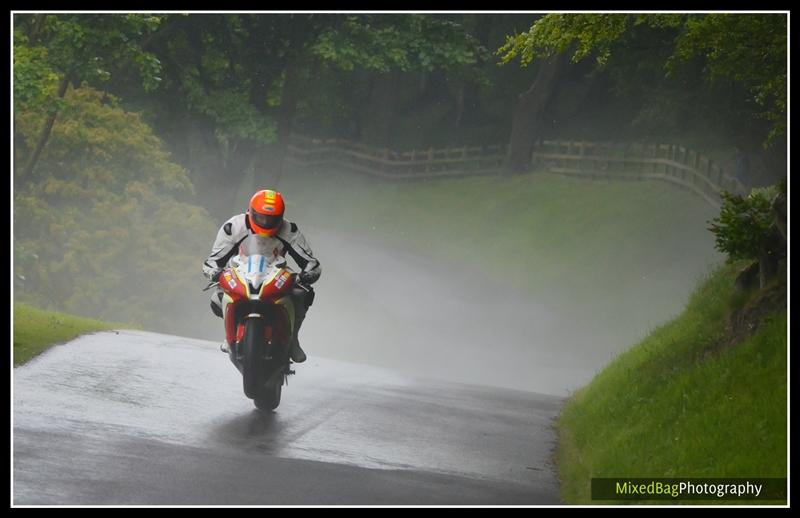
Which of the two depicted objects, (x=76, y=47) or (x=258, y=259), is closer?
(x=258, y=259)

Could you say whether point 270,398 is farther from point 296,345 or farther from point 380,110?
point 380,110

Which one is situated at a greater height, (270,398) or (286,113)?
(286,113)

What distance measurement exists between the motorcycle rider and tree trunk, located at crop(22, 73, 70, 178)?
16.3m

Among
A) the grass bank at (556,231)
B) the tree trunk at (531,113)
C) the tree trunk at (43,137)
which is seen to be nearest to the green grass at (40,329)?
the tree trunk at (43,137)

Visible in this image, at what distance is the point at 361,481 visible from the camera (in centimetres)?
1148

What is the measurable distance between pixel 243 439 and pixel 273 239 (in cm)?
202

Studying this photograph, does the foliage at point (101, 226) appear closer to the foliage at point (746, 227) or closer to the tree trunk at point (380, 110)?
the tree trunk at point (380, 110)

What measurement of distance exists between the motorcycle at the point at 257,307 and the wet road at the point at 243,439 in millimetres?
703

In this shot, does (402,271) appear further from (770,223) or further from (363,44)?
(770,223)

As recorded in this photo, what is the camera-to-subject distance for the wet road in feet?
35.1

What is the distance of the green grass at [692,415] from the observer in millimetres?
10914

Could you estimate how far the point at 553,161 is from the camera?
138 ft

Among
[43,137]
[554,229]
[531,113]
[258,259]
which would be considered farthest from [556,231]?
[258,259]

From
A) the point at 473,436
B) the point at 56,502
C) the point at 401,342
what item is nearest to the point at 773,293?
the point at 473,436
